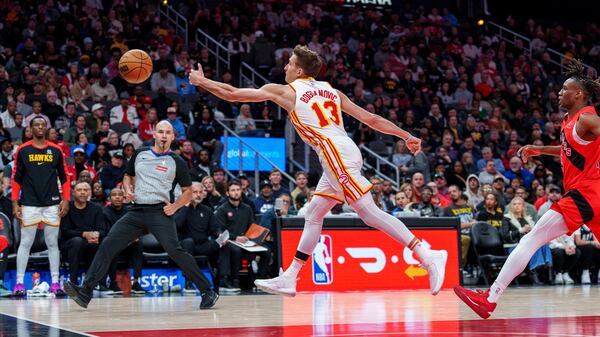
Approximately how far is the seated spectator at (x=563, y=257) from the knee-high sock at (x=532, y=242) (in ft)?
27.1

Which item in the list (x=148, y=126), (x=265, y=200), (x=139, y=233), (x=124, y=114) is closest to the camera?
(x=139, y=233)

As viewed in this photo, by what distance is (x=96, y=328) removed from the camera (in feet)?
22.9

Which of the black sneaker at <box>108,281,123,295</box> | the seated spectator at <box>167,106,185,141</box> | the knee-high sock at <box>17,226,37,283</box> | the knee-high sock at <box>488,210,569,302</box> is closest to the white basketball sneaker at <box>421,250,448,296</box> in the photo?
the knee-high sock at <box>488,210,569,302</box>

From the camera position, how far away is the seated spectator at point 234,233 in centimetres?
1351

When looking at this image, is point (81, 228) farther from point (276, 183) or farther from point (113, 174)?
point (276, 183)

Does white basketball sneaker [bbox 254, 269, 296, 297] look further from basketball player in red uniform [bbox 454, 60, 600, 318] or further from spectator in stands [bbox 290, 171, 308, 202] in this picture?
spectator in stands [bbox 290, 171, 308, 202]

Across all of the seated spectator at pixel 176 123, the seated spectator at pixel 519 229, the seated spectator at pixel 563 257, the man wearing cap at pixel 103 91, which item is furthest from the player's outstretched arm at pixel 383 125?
the man wearing cap at pixel 103 91

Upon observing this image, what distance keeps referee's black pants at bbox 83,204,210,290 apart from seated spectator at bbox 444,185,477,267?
675 cm

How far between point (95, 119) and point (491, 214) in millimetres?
7179

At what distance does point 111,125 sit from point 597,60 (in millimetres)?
16042

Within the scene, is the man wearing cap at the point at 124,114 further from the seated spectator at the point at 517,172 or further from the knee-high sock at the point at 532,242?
the knee-high sock at the point at 532,242

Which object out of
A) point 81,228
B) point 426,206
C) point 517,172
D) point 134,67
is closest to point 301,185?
point 426,206

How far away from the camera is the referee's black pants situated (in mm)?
9227

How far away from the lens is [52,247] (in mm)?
12062
